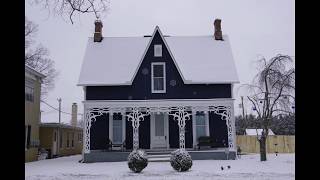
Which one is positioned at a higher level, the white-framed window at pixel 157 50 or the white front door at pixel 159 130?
the white-framed window at pixel 157 50

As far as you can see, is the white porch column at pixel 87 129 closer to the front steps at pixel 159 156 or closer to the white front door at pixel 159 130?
the front steps at pixel 159 156

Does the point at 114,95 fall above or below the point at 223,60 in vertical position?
below

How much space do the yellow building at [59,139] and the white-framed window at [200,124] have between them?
385 inches

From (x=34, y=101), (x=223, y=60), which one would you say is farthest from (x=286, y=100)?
(x=34, y=101)


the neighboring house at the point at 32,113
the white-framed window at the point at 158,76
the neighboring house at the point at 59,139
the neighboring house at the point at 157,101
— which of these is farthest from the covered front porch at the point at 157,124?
the neighboring house at the point at 59,139

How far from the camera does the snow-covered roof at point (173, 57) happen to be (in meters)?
24.7

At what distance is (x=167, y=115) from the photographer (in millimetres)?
24484

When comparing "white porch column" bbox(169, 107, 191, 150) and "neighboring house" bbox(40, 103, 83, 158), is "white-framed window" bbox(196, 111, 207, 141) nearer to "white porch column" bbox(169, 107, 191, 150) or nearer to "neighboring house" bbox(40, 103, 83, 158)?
"white porch column" bbox(169, 107, 191, 150)

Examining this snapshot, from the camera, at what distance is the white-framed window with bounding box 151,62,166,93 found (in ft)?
80.7

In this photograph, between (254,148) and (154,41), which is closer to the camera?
(154,41)

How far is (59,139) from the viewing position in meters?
29.2
